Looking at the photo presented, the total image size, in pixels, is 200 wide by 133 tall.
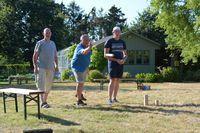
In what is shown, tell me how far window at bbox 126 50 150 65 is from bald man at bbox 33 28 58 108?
32.9 meters

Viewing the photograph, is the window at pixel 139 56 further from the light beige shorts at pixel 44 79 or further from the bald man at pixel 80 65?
the light beige shorts at pixel 44 79

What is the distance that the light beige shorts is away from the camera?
1141 centimetres

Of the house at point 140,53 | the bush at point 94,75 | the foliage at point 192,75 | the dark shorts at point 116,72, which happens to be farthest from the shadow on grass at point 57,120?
the house at point 140,53

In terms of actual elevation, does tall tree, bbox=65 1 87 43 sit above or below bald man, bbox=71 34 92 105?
above

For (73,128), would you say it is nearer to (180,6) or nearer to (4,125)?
(4,125)

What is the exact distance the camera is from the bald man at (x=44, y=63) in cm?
1144

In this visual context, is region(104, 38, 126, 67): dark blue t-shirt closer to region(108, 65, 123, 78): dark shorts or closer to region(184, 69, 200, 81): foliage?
region(108, 65, 123, 78): dark shorts

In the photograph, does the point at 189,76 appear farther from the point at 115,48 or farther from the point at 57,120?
the point at 57,120

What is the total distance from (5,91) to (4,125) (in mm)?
2010

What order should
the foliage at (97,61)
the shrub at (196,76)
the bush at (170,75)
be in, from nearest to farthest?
the bush at (170,75)
the foliage at (97,61)
the shrub at (196,76)

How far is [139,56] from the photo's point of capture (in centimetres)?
4472

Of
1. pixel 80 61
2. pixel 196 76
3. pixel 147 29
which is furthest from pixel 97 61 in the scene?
pixel 80 61

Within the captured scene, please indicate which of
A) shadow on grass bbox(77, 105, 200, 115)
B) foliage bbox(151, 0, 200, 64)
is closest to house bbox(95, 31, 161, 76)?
foliage bbox(151, 0, 200, 64)

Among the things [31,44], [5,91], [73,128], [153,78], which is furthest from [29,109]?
[31,44]
